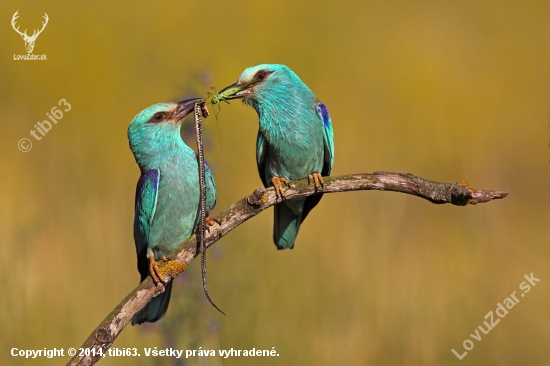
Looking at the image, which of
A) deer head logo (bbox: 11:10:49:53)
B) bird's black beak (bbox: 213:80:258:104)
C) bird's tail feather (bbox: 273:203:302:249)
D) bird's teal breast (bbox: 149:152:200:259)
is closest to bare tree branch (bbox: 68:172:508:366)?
bird's teal breast (bbox: 149:152:200:259)

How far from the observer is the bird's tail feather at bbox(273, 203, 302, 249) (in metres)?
5.45

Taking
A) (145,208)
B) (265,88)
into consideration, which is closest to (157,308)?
(145,208)

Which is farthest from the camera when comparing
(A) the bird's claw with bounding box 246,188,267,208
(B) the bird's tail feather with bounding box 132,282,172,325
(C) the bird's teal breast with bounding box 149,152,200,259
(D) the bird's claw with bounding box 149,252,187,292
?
(B) the bird's tail feather with bounding box 132,282,172,325

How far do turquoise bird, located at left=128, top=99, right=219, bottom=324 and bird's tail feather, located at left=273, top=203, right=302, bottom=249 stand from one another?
0.80 m

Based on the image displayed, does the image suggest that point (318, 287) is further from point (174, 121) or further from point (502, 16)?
point (502, 16)

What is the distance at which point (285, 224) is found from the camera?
17.9 ft

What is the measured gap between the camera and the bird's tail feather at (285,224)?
5445 millimetres

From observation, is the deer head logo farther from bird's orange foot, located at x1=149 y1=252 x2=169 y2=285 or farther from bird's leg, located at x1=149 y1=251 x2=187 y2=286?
bird's leg, located at x1=149 y1=251 x2=187 y2=286

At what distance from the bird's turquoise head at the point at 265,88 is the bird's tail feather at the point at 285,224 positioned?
2.53 ft

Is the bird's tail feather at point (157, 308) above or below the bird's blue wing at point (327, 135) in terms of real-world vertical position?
below

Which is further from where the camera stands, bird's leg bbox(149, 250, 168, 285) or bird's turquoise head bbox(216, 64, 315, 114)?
bird's turquoise head bbox(216, 64, 315, 114)

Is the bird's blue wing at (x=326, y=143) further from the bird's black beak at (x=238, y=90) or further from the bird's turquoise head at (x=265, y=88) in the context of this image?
the bird's black beak at (x=238, y=90)

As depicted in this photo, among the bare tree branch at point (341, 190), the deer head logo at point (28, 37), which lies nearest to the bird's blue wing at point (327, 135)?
the bare tree branch at point (341, 190)

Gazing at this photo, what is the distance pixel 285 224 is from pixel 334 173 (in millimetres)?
2571
